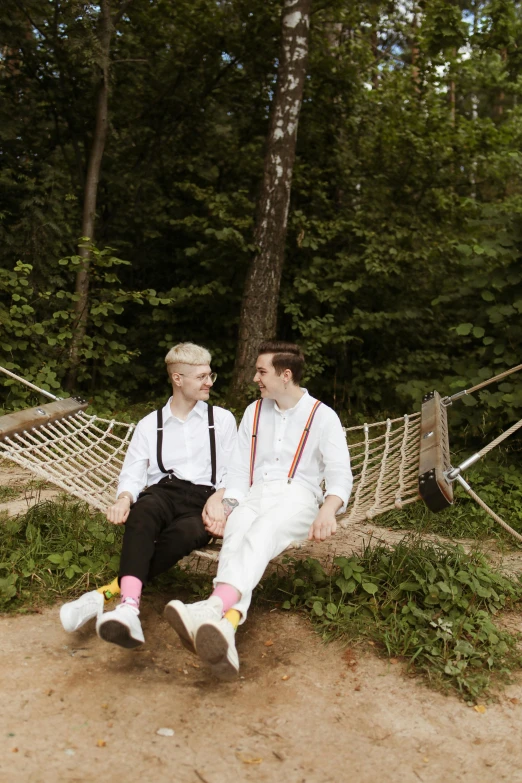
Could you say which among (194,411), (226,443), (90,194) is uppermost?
(90,194)

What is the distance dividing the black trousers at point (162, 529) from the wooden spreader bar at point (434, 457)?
836mm

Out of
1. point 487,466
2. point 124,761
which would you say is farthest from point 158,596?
point 487,466

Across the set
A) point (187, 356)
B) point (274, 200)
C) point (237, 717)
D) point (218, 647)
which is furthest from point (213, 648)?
point (274, 200)

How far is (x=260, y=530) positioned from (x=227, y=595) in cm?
29

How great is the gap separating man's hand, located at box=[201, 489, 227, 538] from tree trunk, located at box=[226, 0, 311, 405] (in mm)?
3597

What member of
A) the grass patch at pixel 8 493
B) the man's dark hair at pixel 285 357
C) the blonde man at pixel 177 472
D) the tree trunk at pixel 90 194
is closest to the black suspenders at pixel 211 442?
the blonde man at pixel 177 472

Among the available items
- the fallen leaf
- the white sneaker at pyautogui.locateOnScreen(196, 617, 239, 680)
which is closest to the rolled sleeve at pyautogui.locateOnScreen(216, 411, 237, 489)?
the white sneaker at pyautogui.locateOnScreen(196, 617, 239, 680)

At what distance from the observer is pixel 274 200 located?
256 inches

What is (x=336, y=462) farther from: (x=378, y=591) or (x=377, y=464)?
(x=377, y=464)

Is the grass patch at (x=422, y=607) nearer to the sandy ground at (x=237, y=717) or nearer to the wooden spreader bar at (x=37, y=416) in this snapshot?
the sandy ground at (x=237, y=717)

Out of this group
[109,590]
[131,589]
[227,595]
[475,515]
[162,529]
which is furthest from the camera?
[475,515]

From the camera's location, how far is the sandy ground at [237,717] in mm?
1982

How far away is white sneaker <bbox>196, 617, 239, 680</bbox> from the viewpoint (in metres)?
2.13

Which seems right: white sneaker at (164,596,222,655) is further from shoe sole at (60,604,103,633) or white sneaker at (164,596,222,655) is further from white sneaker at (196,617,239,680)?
shoe sole at (60,604,103,633)
